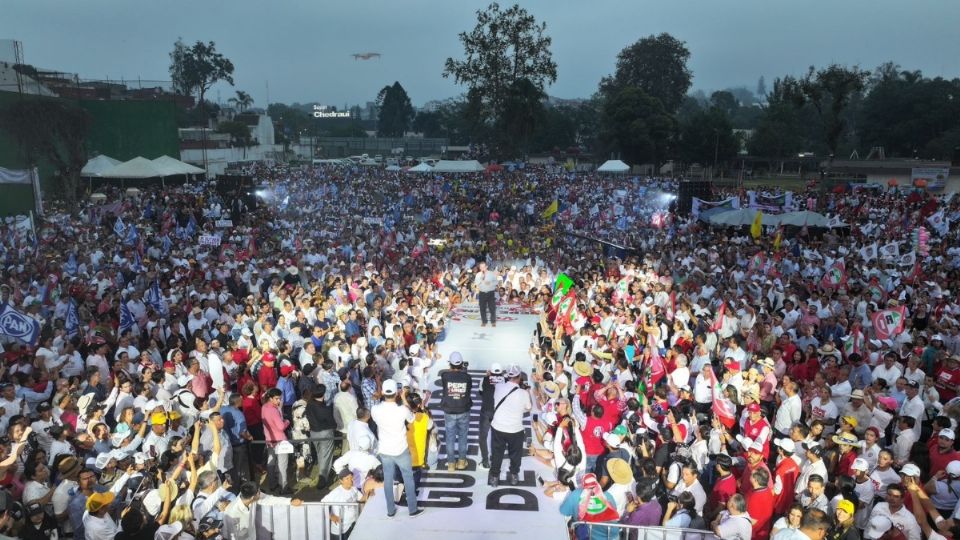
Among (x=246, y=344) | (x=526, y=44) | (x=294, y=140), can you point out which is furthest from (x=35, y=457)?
(x=294, y=140)

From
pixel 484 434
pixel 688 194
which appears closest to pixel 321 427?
pixel 484 434

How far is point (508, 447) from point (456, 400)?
2.38 ft

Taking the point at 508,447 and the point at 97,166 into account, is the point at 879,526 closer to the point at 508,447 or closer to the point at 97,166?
the point at 508,447

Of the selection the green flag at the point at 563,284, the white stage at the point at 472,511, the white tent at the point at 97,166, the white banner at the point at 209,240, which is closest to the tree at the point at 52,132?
the white tent at the point at 97,166

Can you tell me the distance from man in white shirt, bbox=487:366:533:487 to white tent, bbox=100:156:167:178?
19482 millimetres

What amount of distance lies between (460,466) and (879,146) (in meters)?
56.2

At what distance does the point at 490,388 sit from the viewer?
256 inches

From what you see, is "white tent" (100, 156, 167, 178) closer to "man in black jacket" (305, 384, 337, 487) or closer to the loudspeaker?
"man in black jacket" (305, 384, 337, 487)

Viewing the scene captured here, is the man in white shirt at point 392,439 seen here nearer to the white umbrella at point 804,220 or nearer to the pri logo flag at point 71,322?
the pri logo flag at point 71,322

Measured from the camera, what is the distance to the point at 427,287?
12742mm

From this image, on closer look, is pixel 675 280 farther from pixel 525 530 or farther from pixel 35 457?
pixel 35 457

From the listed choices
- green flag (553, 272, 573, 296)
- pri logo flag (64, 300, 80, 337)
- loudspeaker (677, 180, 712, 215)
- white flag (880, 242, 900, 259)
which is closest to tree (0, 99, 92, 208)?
pri logo flag (64, 300, 80, 337)

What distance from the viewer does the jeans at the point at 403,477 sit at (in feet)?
18.6

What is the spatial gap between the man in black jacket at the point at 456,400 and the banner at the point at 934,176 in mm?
33963
